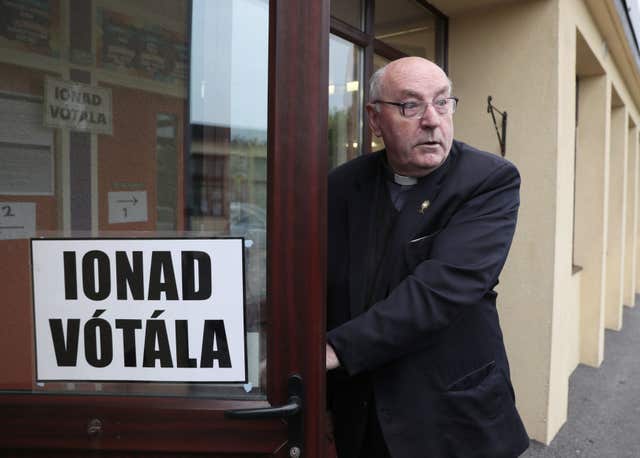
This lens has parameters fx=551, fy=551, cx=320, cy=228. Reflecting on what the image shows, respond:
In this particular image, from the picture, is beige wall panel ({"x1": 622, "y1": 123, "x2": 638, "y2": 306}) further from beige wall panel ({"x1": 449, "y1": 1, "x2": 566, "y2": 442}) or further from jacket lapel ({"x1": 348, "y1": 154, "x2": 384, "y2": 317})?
jacket lapel ({"x1": 348, "y1": 154, "x2": 384, "y2": 317})

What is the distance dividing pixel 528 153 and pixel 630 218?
6.01m

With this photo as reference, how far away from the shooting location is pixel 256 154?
119 cm

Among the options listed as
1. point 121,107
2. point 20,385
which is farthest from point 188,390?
point 121,107

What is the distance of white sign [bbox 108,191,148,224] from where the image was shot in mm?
1223

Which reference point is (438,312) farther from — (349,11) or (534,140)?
(534,140)

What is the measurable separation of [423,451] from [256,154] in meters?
0.91

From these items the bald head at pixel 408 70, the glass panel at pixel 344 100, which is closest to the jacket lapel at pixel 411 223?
the bald head at pixel 408 70

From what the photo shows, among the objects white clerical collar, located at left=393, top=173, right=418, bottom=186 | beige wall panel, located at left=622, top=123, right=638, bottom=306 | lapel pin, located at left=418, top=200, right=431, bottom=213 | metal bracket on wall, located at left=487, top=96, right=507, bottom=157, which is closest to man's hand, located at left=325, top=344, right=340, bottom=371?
lapel pin, located at left=418, top=200, right=431, bottom=213

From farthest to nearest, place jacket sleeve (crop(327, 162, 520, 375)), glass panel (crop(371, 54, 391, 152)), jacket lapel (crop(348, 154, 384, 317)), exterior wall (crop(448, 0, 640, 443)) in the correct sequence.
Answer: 1. exterior wall (crop(448, 0, 640, 443))
2. glass panel (crop(371, 54, 391, 152))
3. jacket lapel (crop(348, 154, 384, 317))
4. jacket sleeve (crop(327, 162, 520, 375))

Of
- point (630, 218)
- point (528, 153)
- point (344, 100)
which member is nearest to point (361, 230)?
point (344, 100)

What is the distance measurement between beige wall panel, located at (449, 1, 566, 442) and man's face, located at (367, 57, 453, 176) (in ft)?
7.13

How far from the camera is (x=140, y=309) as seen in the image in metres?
1.15

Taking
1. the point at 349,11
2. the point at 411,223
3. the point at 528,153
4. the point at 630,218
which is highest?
the point at 349,11

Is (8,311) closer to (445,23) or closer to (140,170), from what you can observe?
(140,170)
